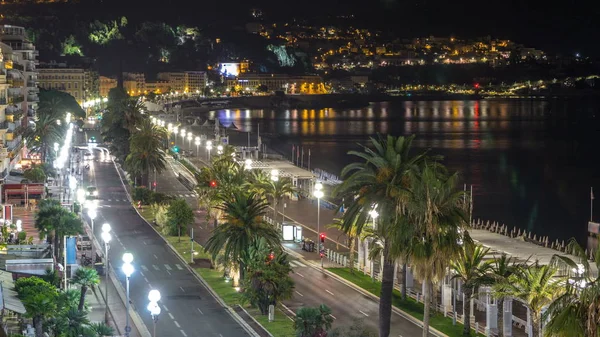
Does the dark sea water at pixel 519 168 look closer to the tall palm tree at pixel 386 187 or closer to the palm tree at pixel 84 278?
the tall palm tree at pixel 386 187

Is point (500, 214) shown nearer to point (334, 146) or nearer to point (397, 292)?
point (397, 292)

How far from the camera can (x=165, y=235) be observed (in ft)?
207

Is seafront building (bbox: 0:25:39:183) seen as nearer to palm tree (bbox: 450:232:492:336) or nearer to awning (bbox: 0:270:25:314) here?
awning (bbox: 0:270:25:314)

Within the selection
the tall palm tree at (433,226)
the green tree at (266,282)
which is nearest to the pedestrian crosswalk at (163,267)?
the green tree at (266,282)

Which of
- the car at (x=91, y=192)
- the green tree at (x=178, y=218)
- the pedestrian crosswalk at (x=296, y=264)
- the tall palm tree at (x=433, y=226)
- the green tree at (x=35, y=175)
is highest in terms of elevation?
the tall palm tree at (x=433, y=226)

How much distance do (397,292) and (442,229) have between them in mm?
12298

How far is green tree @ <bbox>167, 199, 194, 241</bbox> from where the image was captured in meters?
62.6

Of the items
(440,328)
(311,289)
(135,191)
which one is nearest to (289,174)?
(135,191)

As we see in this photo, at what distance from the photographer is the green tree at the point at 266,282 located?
141 ft

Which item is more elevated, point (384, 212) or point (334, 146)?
point (384, 212)

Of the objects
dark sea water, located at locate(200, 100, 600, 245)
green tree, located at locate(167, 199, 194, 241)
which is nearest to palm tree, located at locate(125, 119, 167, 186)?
green tree, located at locate(167, 199, 194, 241)

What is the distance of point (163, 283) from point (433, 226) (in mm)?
17510

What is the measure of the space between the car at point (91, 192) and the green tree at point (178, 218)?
1606 centimetres

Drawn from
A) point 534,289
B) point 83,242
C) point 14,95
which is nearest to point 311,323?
point 534,289
